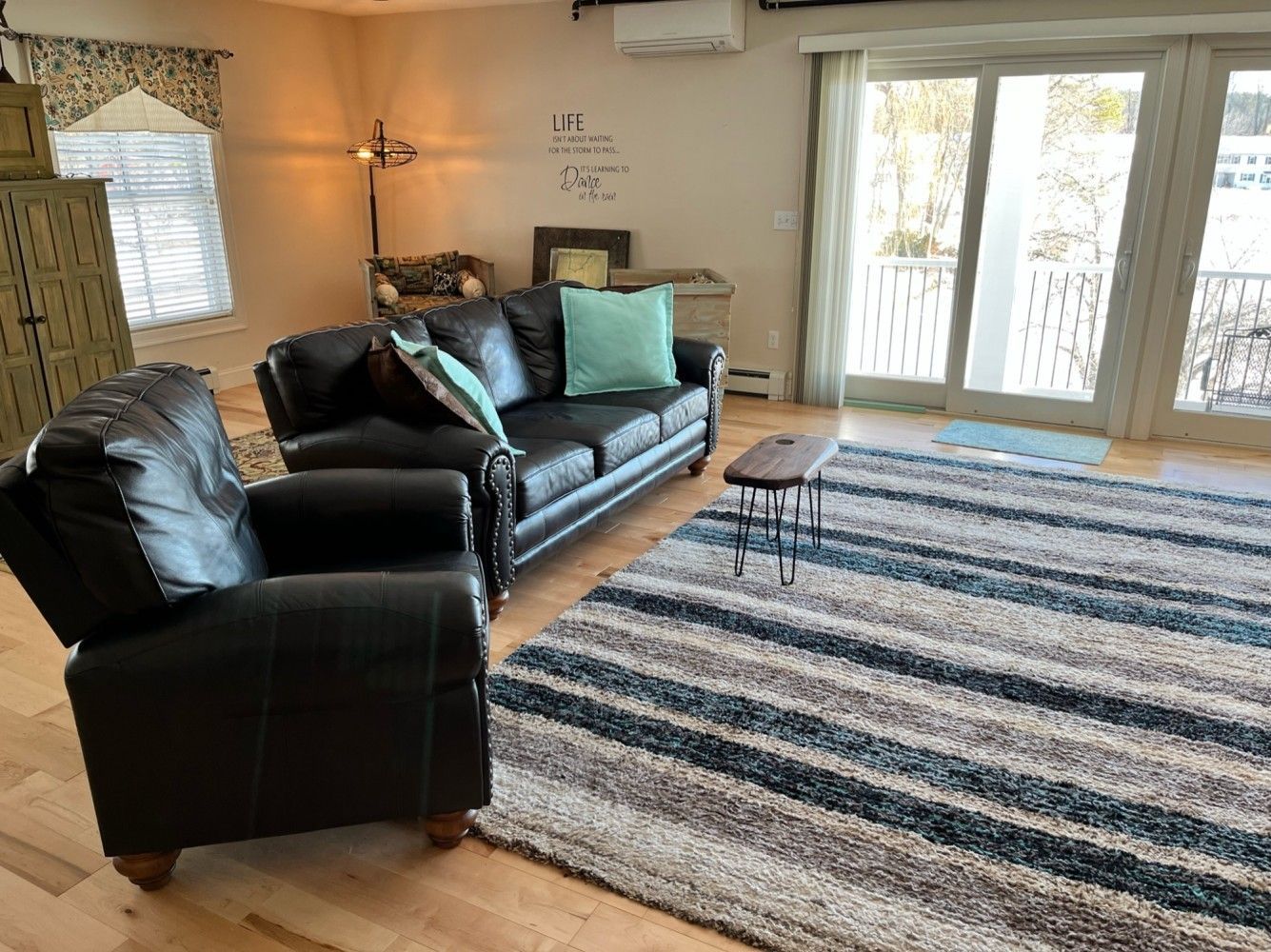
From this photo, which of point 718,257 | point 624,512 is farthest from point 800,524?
point 718,257

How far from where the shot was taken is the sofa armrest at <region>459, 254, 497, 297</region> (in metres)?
6.65

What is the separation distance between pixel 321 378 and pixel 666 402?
4.92ft

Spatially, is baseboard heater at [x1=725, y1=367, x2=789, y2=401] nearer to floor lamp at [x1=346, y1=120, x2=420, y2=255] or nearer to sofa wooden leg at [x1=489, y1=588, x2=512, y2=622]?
floor lamp at [x1=346, y1=120, x2=420, y2=255]

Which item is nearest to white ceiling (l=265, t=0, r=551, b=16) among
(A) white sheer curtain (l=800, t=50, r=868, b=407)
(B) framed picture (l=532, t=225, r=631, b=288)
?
(B) framed picture (l=532, t=225, r=631, b=288)

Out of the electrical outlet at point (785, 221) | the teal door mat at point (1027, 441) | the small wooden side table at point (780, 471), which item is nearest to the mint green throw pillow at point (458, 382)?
the small wooden side table at point (780, 471)

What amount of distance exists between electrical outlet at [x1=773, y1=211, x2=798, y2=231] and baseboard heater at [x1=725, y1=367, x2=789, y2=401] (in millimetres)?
879

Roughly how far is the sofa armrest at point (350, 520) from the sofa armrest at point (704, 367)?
2.13m

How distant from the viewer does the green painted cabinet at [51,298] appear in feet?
14.5

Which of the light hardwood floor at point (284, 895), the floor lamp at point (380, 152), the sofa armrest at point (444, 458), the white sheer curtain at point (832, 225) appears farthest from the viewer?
the floor lamp at point (380, 152)

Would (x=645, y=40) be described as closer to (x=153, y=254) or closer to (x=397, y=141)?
(x=397, y=141)

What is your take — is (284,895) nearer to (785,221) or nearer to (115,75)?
(785,221)

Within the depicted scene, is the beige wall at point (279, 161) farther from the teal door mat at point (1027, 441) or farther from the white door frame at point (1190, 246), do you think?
the white door frame at point (1190, 246)

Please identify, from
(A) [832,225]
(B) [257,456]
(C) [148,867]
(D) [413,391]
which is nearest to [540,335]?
(D) [413,391]

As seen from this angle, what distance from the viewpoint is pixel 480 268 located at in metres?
6.68
